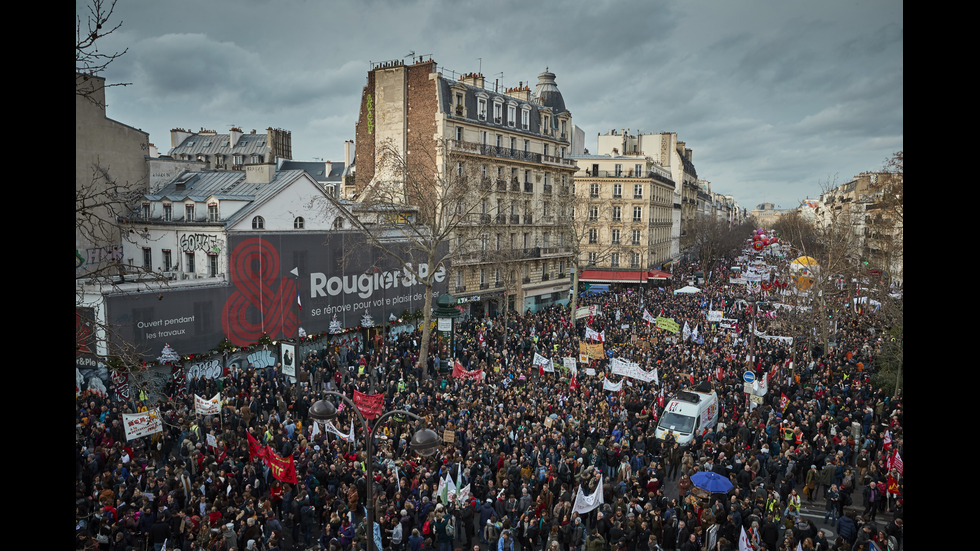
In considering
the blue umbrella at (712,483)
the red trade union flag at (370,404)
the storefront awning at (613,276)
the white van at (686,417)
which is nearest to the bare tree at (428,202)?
the red trade union flag at (370,404)

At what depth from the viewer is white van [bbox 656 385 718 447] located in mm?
18484

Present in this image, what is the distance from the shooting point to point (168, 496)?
508 inches

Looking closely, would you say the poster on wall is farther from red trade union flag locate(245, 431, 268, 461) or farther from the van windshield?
the van windshield

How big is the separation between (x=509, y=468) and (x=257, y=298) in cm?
1687

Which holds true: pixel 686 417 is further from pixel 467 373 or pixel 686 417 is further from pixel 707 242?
pixel 707 242

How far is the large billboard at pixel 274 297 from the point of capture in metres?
23.7

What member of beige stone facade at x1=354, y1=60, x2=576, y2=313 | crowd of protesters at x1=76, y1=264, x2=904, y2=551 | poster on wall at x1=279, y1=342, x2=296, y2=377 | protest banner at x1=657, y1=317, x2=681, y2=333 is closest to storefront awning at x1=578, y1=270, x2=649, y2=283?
beige stone facade at x1=354, y1=60, x2=576, y2=313

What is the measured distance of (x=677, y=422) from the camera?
61.5ft

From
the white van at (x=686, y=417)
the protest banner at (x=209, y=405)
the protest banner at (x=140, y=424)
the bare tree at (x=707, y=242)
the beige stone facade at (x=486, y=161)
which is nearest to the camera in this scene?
the protest banner at (x=140, y=424)

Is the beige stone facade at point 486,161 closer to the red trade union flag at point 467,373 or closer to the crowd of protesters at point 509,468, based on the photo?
the red trade union flag at point 467,373

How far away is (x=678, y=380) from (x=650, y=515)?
1188 centimetres

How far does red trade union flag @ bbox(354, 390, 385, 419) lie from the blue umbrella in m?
8.60

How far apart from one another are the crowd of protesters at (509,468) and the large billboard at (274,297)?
2.71 metres
